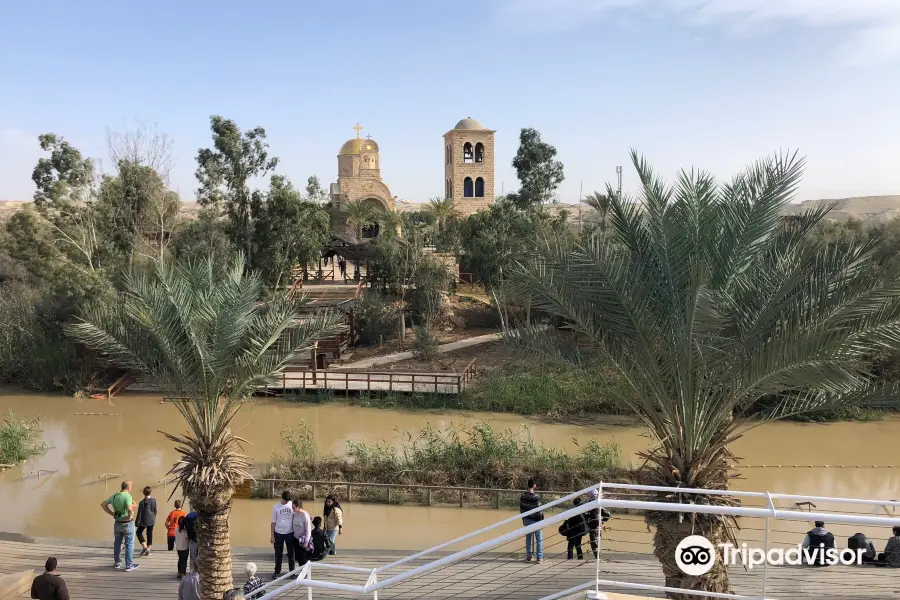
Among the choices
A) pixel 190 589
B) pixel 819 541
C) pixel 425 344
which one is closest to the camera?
pixel 190 589

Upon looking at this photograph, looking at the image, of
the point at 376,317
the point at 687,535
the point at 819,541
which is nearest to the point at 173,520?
the point at 687,535

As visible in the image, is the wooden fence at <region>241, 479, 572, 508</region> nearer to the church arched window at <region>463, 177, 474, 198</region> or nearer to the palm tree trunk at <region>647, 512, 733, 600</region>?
the palm tree trunk at <region>647, 512, 733, 600</region>

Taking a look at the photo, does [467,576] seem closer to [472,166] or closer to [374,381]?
[374,381]

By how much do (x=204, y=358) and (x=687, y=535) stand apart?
522 centimetres

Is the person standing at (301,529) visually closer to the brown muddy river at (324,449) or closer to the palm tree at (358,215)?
the brown muddy river at (324,449)

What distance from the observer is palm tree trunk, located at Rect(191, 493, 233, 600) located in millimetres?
7484

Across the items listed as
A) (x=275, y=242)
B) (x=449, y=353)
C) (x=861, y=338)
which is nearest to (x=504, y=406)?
(x=449, y=353)

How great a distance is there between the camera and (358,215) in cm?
3316

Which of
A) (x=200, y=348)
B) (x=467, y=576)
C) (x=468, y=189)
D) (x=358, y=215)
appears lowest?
(x=467, y=576)

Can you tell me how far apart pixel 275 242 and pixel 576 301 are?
22.2 meters

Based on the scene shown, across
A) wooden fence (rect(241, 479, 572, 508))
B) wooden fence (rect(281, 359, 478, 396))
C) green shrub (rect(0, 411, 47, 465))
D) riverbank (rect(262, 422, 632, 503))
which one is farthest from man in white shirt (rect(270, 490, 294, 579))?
wooden fence (rect(281, 359, 478, 396))

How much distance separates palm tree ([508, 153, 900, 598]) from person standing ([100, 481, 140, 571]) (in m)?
5.04

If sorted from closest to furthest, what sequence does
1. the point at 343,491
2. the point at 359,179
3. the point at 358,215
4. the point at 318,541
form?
the point at 318,541
the point at 343,491
the point at 358,215
the point at 359,179

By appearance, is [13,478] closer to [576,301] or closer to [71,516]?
[71,516]
